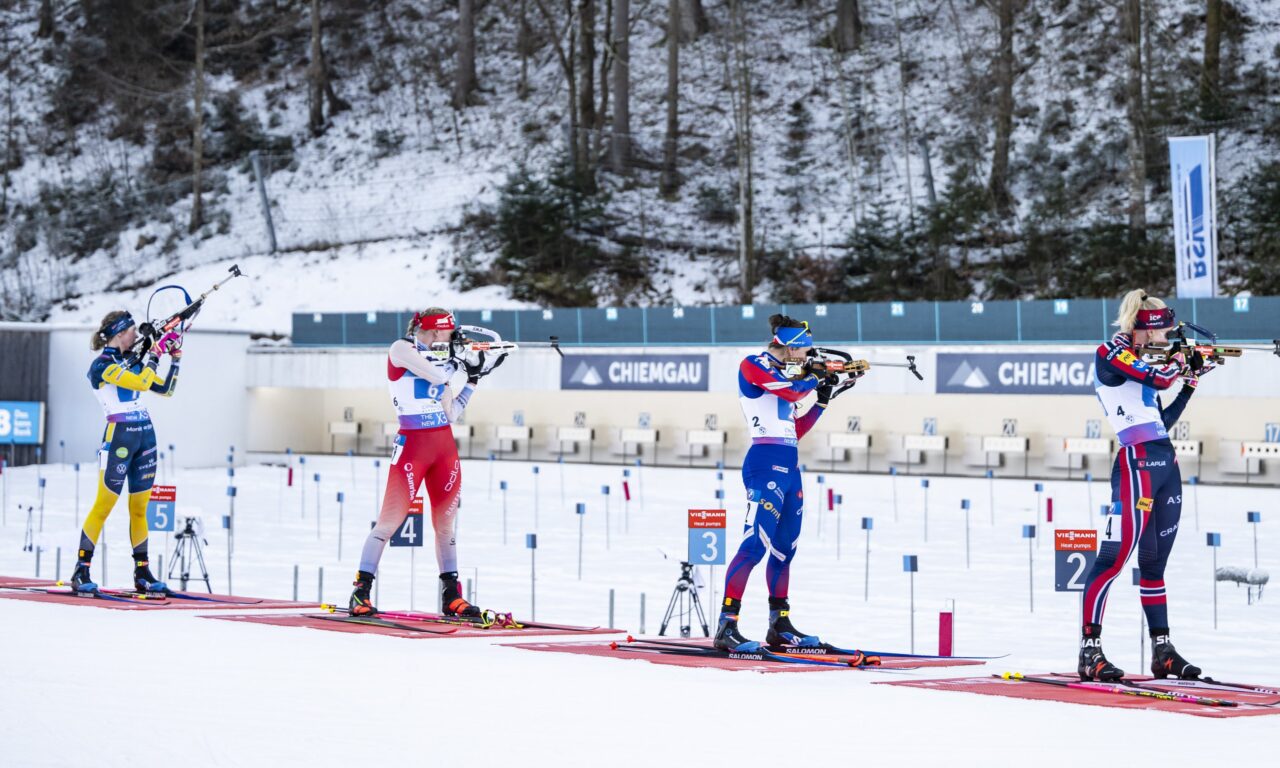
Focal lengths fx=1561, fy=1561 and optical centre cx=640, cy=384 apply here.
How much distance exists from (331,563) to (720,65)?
34.1m

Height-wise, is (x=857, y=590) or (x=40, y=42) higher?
(x=40, y=42)

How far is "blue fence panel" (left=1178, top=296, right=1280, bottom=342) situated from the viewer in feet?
73.9

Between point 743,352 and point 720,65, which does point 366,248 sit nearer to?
point 720,65

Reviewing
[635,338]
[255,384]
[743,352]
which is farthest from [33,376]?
[743,352]

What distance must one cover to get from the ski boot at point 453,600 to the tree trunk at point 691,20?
4079 centimetres

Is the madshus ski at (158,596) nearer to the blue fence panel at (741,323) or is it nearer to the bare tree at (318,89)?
the blue fence panel at (741,323)

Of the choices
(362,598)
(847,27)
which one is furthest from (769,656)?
(847,27)

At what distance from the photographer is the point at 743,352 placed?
27.1 metres

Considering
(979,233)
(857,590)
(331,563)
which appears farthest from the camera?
Answer: (979,233)

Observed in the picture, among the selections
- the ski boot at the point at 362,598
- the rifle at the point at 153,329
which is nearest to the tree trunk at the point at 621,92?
the rifle at the point at 153,329

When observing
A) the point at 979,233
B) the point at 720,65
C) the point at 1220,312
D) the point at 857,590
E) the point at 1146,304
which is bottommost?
the point at 857,590

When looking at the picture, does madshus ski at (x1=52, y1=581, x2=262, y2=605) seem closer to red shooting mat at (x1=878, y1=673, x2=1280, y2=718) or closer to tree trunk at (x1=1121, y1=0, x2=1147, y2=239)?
red shooting mat at (x1=878, y1=673, x2=1280, y2=718)

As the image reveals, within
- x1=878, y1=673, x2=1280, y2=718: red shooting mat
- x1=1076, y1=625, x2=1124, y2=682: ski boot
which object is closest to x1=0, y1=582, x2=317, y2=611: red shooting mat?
x1=878, y1=673, x2=1280, y2=718: red shooting mat

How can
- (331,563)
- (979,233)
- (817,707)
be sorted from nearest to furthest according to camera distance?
1. (817,707)
2. (331,563)
3. (979,233)
